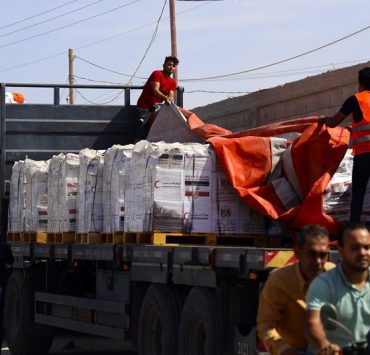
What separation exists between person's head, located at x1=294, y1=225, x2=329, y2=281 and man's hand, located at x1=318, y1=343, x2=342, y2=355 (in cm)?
67

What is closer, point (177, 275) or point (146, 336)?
point (177, 275)

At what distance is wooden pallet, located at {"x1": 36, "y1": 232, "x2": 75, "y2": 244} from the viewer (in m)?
14.3

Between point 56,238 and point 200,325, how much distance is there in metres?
4.33

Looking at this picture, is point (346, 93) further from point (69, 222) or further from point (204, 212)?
point (204, 212)

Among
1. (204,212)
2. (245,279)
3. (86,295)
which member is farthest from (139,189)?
(86,295)

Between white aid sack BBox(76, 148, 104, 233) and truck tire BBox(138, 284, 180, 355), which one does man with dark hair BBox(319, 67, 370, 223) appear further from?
white aid sack BBox(76, 148, 104, 233)

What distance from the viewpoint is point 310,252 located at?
6.71 metres

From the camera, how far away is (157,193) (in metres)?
11.6

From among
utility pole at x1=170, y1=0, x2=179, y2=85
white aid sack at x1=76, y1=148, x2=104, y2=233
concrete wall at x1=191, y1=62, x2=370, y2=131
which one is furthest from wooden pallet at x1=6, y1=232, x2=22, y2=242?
utility pole at x1=170, y1=0, x2=179, y2=85

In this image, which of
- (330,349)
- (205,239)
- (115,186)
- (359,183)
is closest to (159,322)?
(205,239)

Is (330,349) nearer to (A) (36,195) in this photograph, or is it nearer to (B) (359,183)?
(B) (359,183)

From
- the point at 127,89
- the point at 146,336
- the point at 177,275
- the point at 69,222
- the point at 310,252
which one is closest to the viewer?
the point at 310,252

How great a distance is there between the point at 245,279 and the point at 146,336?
A: 224cm

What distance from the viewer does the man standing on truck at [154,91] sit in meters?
16.4
